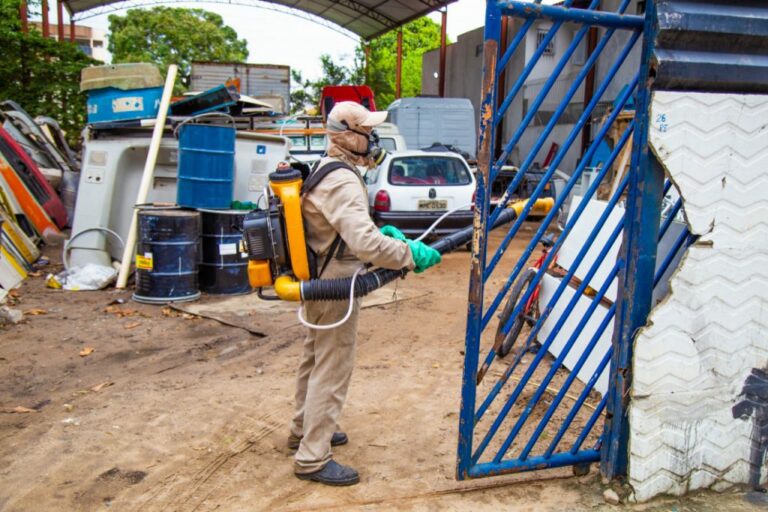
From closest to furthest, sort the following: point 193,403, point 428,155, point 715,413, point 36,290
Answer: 1. point 715,413
2. point 193,403
3. point 36,290
4. point 428,155

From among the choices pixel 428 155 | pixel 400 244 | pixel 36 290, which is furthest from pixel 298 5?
pixel 400 244

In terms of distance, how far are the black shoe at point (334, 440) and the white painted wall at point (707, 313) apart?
160 centimetres

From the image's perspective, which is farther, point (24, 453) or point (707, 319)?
point (24, 453)

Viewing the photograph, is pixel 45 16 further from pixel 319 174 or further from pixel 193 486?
pixel 193 486

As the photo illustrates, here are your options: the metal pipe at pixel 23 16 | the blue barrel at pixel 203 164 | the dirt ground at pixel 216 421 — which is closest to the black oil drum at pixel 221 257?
the blue barrel at pixel 203 164

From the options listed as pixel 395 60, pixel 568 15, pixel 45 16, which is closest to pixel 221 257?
pixel 568 15

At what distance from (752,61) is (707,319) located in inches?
44.8

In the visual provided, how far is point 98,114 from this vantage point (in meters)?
8.37

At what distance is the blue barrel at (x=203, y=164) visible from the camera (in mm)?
7262

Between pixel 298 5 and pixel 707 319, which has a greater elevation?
pixel 298 5

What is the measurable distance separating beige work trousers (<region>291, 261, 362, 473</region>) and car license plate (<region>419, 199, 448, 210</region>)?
249 inches

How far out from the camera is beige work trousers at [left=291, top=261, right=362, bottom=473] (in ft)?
10.6

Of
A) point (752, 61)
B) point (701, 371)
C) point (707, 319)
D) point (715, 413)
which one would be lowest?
point (715, 413)

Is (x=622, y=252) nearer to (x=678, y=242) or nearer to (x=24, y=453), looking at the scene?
(x=678, y=242)
